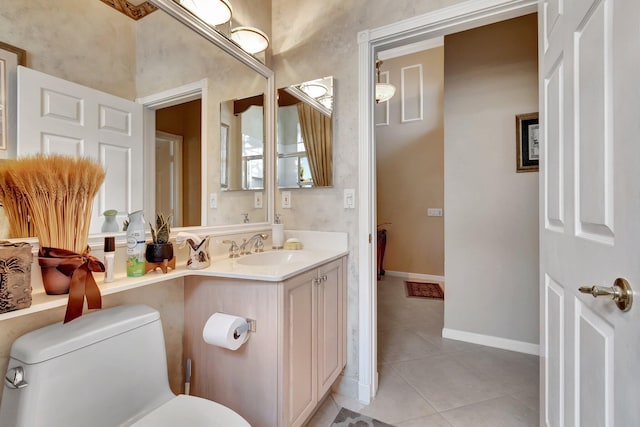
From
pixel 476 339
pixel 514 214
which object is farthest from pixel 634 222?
pixel 476 339

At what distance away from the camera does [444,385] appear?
184 centimetres

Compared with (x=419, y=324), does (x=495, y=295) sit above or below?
above

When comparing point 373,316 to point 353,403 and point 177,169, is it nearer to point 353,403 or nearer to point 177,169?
point 353,403

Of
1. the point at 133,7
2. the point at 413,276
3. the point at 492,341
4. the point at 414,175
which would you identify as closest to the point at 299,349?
the point at 133,7

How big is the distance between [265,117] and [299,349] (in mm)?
1519

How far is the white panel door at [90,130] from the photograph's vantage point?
895 mm

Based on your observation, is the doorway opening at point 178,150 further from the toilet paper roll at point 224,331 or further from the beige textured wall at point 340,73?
the beige textured wall at point 340,73

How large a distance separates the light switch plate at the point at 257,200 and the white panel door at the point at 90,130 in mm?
783

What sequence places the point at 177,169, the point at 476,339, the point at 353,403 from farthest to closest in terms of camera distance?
the point at 476,339 < the point at 353,403 < the point at 177,169

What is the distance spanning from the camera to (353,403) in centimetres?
166

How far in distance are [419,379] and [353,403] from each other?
1.74ft

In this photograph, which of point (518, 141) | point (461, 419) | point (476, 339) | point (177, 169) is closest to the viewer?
point (177, 169)

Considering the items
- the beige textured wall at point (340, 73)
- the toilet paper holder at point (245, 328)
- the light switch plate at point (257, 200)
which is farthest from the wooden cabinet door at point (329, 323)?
the light switch plate at point (257, 200)

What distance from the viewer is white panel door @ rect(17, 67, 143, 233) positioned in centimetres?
89
